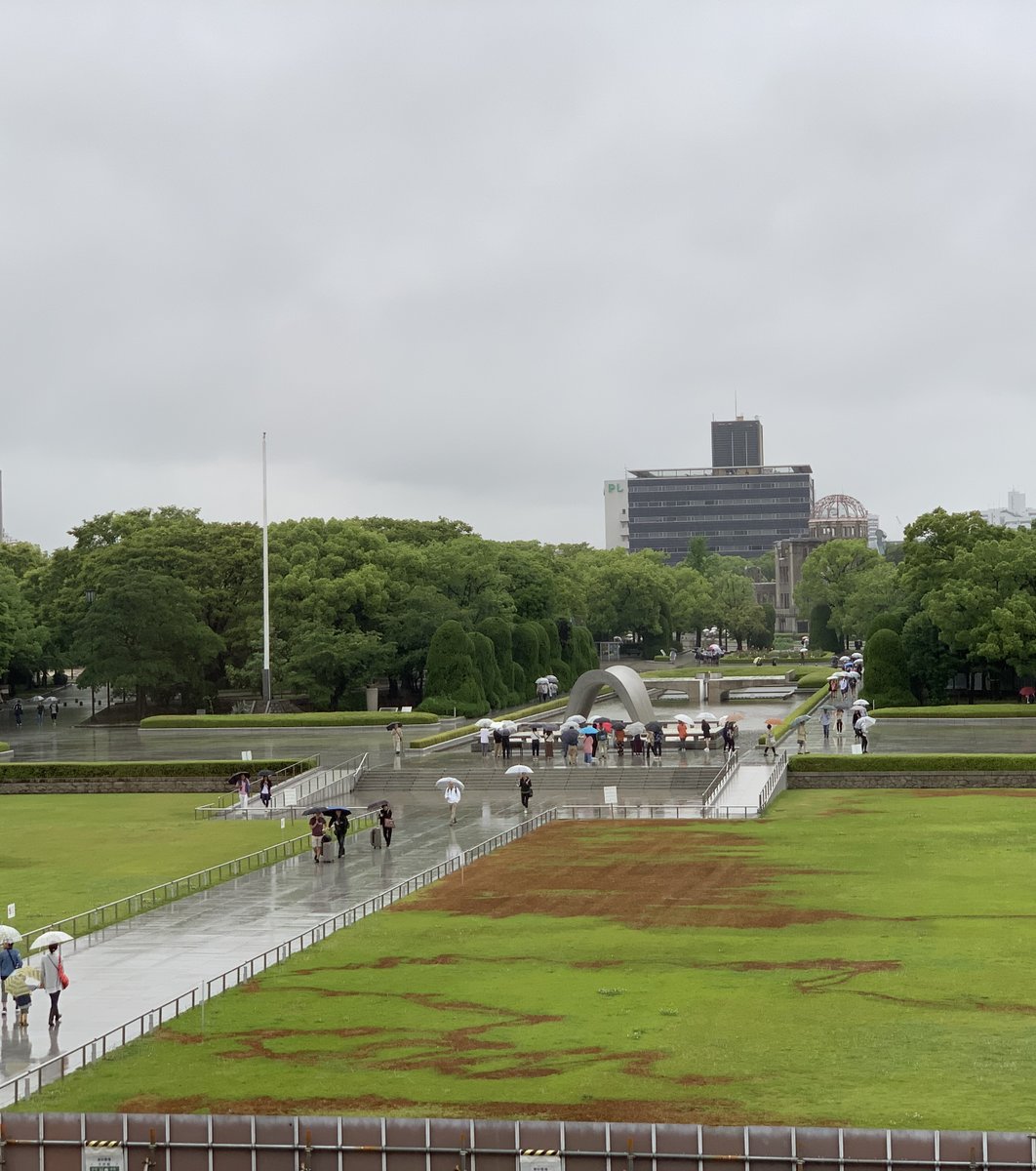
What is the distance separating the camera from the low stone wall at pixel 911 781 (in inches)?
1930

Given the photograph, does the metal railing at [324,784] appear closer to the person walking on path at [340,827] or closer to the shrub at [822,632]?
the person walking on path at [340,827]

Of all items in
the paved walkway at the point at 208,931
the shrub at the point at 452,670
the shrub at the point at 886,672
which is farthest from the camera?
the shrub at the point at 452,670

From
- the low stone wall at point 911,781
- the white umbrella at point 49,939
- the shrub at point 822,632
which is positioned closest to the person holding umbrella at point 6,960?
the white umbrella at point 49,939

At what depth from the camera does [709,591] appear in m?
143

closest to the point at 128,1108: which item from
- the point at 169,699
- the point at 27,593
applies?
the point at 169,699

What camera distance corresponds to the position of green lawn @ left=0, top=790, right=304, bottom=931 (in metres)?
33.8

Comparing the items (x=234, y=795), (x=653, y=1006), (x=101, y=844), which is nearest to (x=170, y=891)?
(x=101, y=844)

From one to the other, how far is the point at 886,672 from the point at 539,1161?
199 ft

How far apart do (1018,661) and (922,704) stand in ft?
20.2

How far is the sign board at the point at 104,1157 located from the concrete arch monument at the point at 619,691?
145ft

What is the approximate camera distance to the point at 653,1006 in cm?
2270

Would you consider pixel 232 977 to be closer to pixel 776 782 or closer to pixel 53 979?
pixel 53 979

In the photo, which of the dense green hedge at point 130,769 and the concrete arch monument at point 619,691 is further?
the concrete arch monument at point 619,691

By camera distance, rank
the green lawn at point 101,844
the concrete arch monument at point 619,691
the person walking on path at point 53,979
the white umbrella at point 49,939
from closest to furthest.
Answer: the person walking on path at point 53,979
the white umbrella at point 49,939
the green lawn at point 101,844
the concrete arch monument at point 619,691
